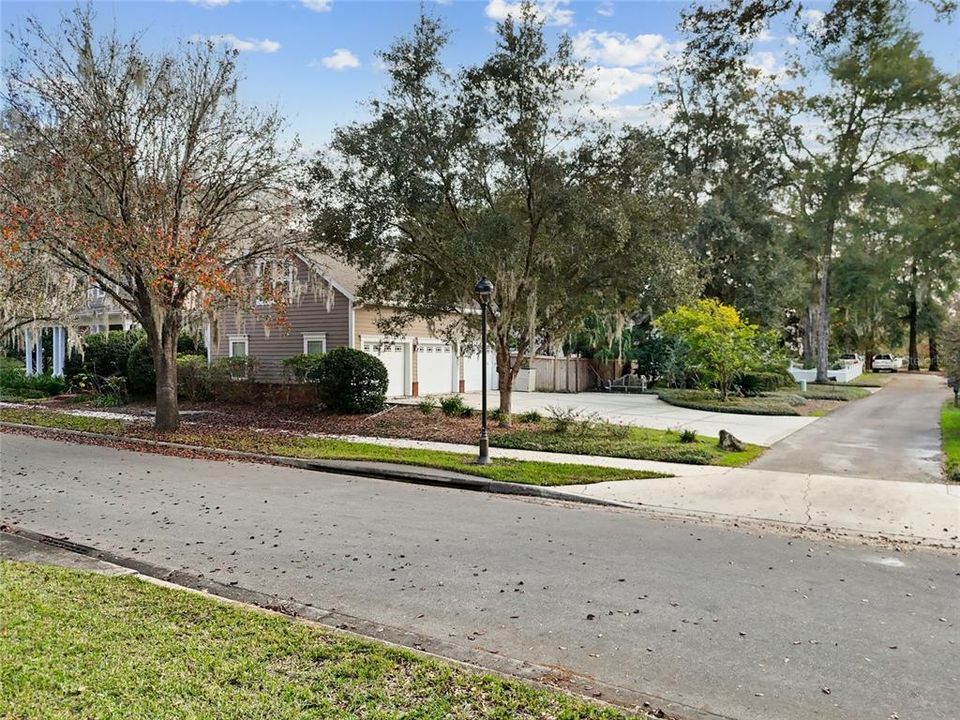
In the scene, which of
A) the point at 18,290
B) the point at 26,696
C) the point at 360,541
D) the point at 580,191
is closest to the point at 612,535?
the point at 360,541

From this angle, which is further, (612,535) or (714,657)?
(612,535)

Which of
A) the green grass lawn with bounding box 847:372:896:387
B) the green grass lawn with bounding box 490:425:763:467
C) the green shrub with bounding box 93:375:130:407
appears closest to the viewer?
the green grass lawn with bounding box 490:425:763:467

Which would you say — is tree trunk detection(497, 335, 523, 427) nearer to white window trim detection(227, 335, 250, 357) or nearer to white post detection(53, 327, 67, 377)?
white window trim detection(227, 335, 250, 357)

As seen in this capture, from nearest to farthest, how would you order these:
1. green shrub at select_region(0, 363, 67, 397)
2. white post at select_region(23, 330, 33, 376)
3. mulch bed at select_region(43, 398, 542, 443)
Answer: mulch bed at select_region(43, 398, 542, 443), green shrub at select_region(0, 363, 67, 397), white post at select_region(23, 330, 33, 376)

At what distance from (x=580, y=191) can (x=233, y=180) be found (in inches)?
289

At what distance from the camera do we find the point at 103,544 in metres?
6.18

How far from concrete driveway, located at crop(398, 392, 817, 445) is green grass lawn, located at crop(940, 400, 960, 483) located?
2887mm

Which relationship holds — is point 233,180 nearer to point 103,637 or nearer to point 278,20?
point 278,20

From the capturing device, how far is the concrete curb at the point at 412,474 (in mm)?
8969

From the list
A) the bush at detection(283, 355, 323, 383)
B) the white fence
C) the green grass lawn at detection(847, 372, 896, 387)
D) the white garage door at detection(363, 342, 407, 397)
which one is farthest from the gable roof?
the green grass lawn at detection(847, 372, 896, 387)

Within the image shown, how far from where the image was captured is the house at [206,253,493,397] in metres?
21.7

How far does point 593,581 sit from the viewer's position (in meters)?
5.33

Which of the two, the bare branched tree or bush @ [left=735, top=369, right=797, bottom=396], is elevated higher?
the bare branched tree

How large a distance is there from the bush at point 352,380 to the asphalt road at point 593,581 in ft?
27.6
